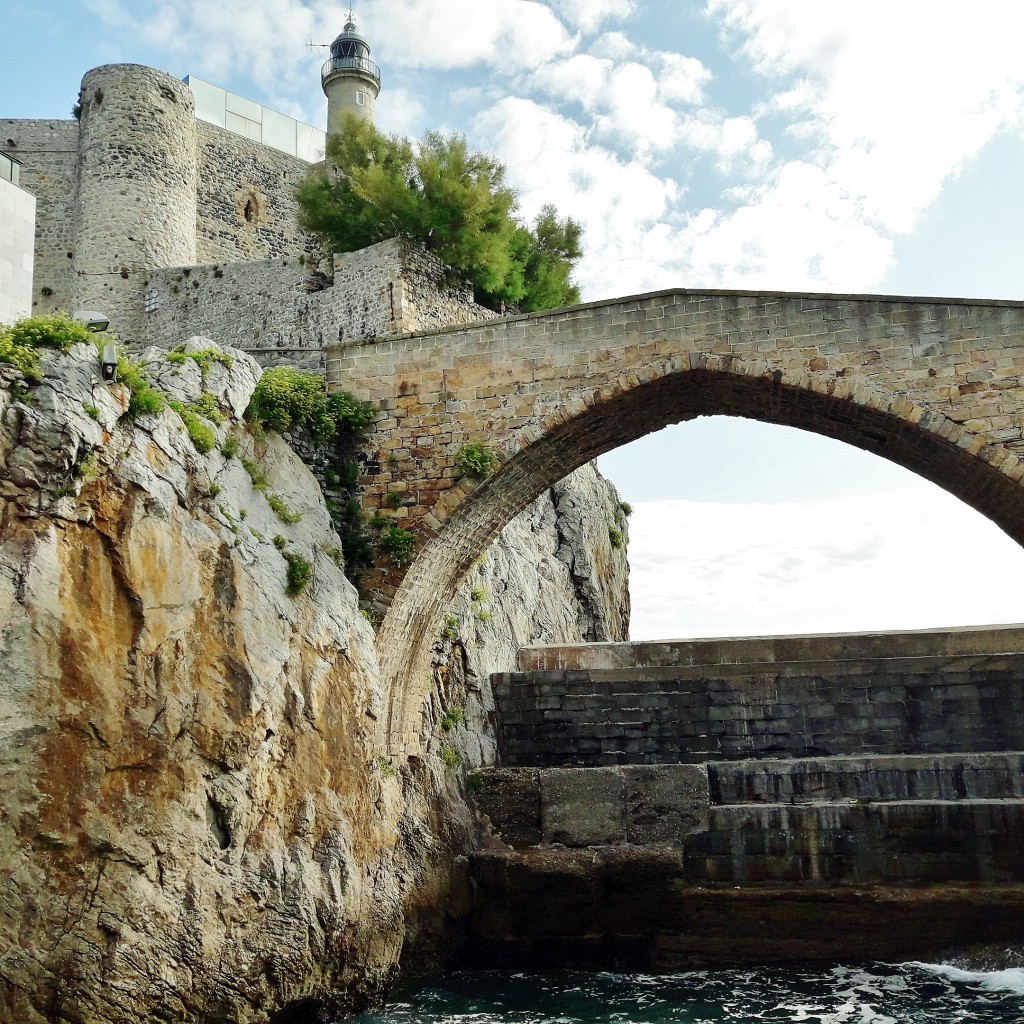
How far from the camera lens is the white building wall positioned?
10.2m

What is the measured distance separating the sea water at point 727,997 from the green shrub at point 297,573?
3.51m

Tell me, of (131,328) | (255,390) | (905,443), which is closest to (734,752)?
(905,443)

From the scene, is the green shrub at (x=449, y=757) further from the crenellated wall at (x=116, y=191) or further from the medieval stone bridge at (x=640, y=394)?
the crenellated wall at (x=116, y=191)

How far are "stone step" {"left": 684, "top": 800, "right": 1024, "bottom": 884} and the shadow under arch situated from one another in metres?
2.81

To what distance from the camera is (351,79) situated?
27.9 metres

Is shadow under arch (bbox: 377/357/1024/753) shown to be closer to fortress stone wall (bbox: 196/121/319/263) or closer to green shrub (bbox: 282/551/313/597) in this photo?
green shrub (bbox: 282/551/313/597)

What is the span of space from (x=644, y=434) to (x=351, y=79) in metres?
19.9

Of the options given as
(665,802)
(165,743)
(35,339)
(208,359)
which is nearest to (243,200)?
(208,359)

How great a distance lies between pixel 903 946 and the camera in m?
10.6

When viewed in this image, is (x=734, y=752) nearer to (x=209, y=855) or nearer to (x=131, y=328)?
(x=209, y=855)

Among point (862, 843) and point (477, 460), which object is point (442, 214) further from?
point (862, 843)

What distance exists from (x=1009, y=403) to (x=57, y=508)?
300 inches

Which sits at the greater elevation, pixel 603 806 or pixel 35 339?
pixel 35 339

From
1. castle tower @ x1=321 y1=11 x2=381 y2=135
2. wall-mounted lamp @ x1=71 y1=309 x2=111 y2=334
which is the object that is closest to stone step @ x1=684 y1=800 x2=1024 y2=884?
wall-mounted lamp @ x1=71 y1=309 x2=111 y2=334
